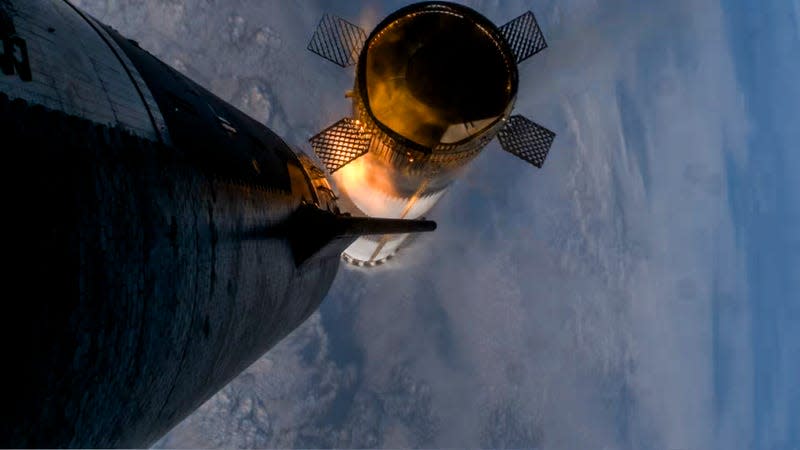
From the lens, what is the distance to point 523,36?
27.9 feet

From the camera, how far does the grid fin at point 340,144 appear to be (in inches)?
344

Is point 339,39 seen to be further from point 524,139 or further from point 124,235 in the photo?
point 124,235

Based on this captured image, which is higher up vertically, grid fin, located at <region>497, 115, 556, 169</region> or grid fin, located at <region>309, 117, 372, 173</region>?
grid fin, located at <region>497, 115, 556, 169</region>

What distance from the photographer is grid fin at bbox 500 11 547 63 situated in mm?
8434

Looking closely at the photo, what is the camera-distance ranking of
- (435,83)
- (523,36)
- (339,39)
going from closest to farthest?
(435,83) < (523,36) < (339,39)

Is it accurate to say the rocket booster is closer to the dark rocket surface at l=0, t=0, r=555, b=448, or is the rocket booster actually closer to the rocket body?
the rocket body

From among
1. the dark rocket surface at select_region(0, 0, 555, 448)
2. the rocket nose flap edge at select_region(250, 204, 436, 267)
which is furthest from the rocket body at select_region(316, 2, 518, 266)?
the rocket nose flap edge at select_region(250, 204, 436, 267)

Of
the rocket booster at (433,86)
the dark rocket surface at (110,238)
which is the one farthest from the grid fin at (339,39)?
the dark rocket surface at (110,238)

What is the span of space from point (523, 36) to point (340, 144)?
3.78m

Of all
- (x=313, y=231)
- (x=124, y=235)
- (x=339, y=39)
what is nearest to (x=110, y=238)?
(x=124, y=235)

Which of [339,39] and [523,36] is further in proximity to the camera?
[339,39]

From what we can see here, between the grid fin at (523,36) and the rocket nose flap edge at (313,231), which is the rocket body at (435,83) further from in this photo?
the rocket nose flap edge at (313,231)

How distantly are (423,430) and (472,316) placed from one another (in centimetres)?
562

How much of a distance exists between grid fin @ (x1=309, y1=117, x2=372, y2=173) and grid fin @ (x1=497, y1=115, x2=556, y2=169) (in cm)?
264
